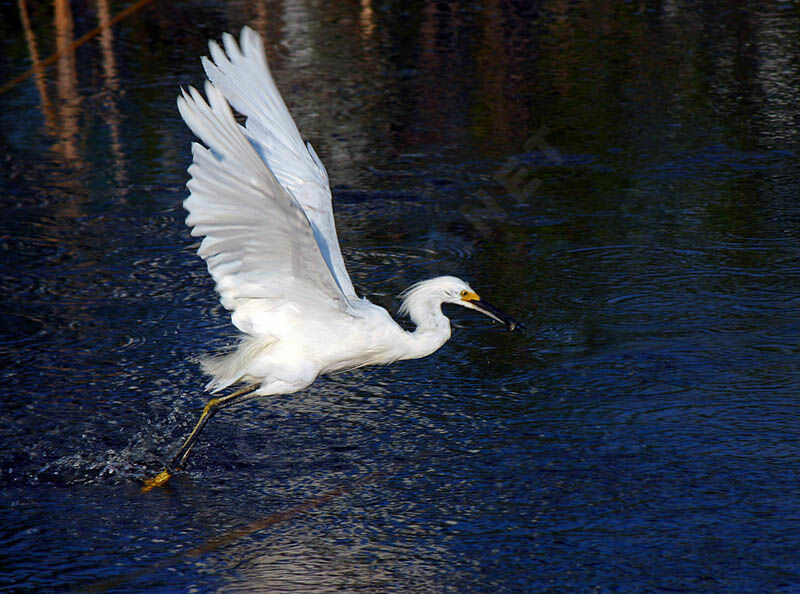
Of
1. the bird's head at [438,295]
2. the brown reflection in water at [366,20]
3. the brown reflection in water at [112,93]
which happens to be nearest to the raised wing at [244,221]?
the bird's head at [438,295]

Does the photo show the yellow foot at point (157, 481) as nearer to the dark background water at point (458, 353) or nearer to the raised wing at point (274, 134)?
the dark background water at point (458, 353)

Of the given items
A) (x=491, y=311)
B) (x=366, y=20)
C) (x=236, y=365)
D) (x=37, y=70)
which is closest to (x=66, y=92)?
(x=37, y=70)

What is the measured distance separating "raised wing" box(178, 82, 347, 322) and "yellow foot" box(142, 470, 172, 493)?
0.85m

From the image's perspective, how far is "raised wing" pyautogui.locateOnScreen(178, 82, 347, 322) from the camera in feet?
14.7

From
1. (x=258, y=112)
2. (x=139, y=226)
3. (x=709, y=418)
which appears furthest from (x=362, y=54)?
(x=709, y=418)

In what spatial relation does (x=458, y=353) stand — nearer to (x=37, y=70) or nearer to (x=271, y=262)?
(x=271, y=262)

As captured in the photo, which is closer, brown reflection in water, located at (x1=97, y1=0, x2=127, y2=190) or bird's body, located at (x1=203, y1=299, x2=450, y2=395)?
bird's body, located at (x1=203, y1=299, x2=450, y2=395)

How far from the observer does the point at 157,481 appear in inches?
199

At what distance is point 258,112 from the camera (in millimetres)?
5738

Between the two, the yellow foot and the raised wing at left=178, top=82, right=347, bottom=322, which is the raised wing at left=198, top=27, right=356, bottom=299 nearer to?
the raised wing at left=178, top=82, right=347, bottom=322

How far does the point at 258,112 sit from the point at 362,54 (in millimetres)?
9012

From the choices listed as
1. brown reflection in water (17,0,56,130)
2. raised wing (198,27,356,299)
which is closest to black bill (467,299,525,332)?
raised wing (198,27,356,299)

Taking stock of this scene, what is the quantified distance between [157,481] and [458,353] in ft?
6.45

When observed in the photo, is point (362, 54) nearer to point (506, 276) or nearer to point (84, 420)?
point (506, 276)
